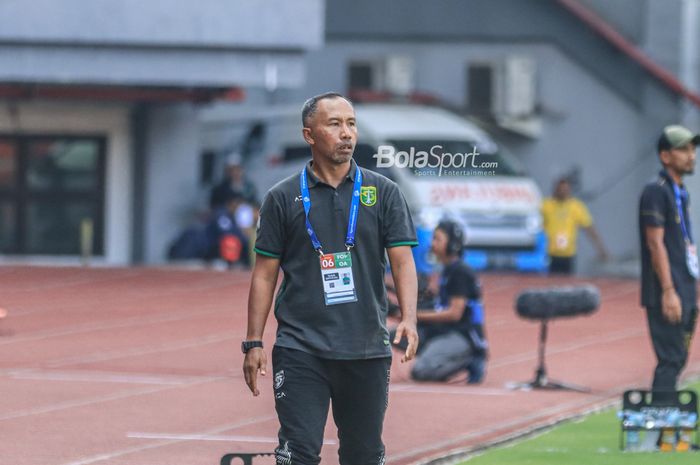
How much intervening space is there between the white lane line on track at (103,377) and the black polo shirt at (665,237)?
4.97 metres

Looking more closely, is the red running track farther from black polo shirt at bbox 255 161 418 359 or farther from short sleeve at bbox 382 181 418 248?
short sleeve at bbox 382 181 418 248

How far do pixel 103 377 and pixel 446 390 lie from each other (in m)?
2.72

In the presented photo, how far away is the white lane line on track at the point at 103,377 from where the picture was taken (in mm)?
14672

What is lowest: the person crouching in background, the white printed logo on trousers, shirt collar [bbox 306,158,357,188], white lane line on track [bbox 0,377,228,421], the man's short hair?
white lane line on track [bbox 0,377,228,421]

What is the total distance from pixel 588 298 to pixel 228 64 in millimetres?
11167

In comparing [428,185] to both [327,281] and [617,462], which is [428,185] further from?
[327,281]

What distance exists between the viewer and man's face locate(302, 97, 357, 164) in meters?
7.45

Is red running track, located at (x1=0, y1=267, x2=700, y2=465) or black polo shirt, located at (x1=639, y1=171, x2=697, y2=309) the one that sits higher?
black polo shirt, located at (x1=639, y1=171, x2=697, y2=309)

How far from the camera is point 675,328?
10773 mm

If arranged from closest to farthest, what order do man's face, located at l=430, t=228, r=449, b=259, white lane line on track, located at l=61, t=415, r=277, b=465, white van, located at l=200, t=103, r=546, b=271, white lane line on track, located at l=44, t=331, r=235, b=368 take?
1. white lane line on track, located at l=61, t=415, r=277, b=465
2. man's face, located at l=430, t=228, r=449, b=259
3. white lane line on track, located at l=44, t=331, r=235, b=368
4. white van, located at l=200, t=103, r=546, b=271

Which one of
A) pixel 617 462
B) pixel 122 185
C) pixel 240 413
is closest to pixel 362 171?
pixel 617 462

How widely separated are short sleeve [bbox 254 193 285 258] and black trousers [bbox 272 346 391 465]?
0.40m

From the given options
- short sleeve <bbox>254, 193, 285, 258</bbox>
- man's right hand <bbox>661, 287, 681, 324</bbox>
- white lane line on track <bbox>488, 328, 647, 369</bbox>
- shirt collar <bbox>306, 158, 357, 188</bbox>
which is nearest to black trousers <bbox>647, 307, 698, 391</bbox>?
man's right hand <bbox>661, 287, 681, 324</bbox>

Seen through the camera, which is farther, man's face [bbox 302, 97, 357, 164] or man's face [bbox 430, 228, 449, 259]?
man's face [bbox 430, 228, 449, 259]
